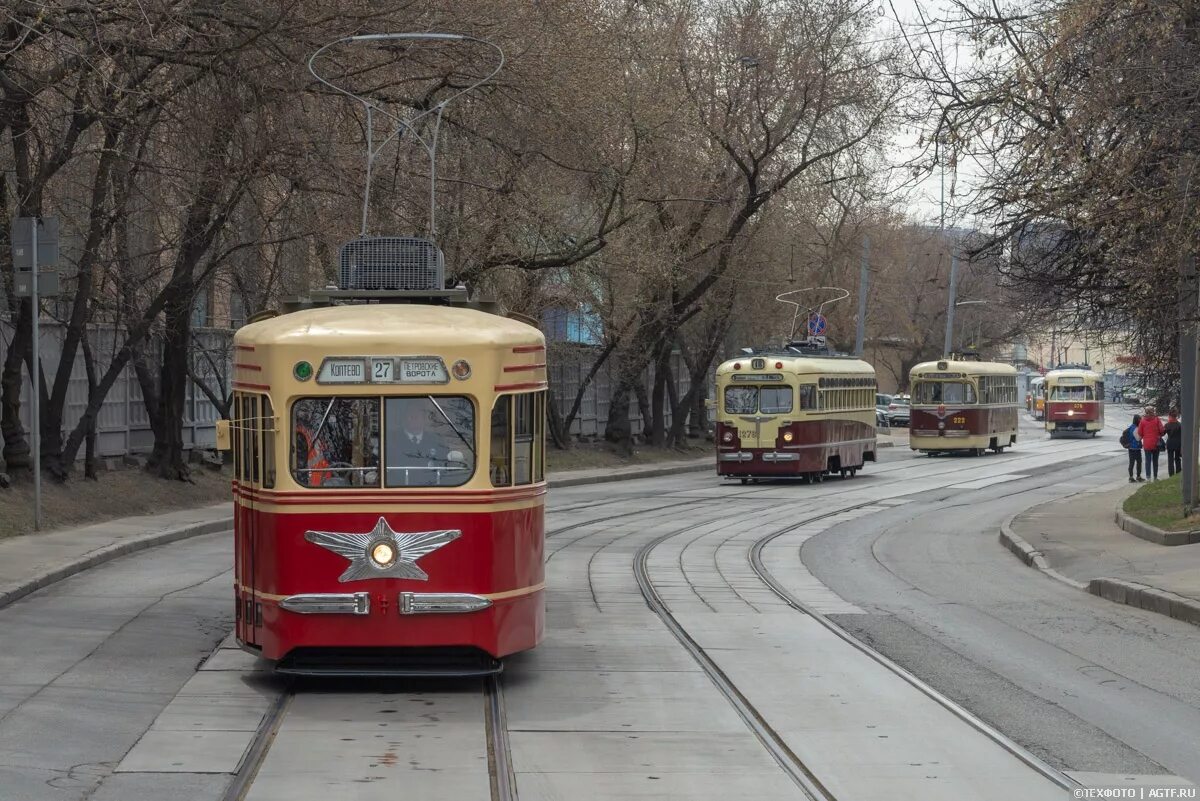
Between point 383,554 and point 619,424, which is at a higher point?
point 619,424

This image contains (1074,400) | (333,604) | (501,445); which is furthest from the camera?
(1074,400)

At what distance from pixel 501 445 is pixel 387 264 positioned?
9.04ft

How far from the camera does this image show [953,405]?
5469 centimetres

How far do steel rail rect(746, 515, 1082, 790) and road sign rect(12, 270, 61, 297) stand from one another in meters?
9.61

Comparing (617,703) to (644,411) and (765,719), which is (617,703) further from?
(644,411)

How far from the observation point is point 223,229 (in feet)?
83.3

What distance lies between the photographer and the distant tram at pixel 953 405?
5425 cm

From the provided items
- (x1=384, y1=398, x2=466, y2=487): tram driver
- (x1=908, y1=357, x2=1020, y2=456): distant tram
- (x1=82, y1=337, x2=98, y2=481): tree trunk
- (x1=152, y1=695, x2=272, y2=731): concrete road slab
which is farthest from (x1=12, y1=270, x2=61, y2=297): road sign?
(x1=908, y1=357, x2=1020, y2=456): distant tram

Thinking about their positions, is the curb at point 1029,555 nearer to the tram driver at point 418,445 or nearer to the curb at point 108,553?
the tram driver at point 418,445

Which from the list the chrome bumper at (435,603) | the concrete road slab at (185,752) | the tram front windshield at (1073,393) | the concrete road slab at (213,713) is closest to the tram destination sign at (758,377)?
the chrome bumper at (435,603)

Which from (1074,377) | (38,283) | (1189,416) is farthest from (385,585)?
(1074,377)

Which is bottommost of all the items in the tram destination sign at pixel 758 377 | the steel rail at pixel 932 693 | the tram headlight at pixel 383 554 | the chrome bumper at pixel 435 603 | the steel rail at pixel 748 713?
the steel rail at pixel 932 693

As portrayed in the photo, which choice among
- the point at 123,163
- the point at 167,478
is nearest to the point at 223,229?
the point at 123,163

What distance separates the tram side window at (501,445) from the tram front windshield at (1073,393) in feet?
217
